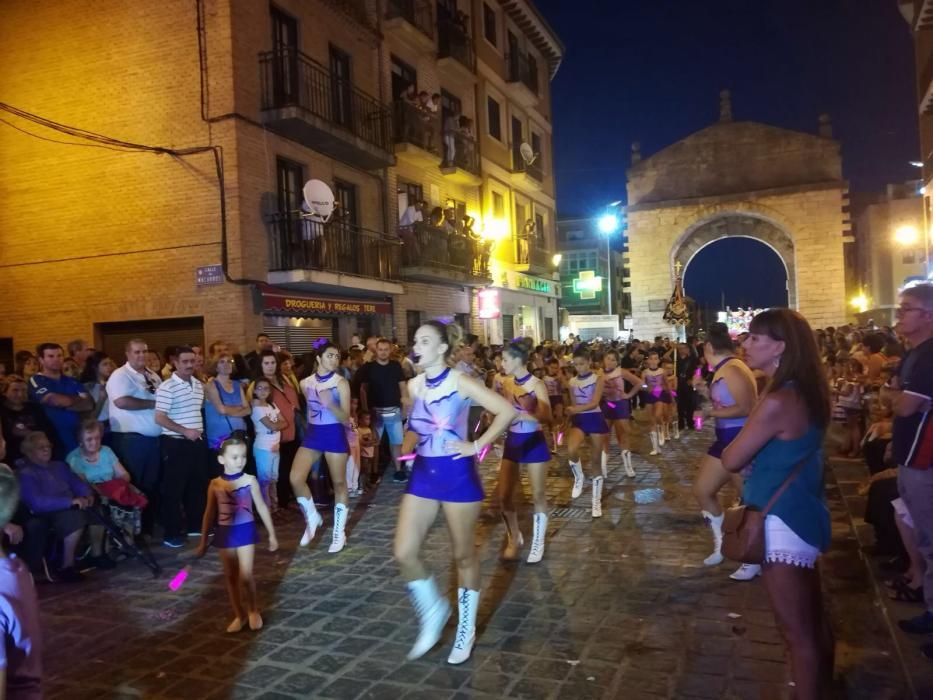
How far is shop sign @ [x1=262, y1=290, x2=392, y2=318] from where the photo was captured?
13766mm

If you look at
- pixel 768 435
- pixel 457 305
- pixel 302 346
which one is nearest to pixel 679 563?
pixel 768 435

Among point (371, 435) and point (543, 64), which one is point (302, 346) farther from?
point (543, 64)

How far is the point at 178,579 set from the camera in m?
6.29

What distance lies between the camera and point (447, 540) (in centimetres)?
726

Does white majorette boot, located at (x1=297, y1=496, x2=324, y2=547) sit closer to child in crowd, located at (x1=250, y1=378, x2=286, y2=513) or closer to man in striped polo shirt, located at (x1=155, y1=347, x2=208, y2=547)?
child in crowd, located at (x1=250, y1=378, x2=286, y2=513)

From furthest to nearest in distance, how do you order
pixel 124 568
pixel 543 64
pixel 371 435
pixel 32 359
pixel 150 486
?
pixel 543 64 < pixel 371 435 < pixel 32 359 < pixel 150 486 < pixel 124 568

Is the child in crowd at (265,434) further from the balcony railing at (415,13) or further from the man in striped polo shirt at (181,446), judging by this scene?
the balcony railing at (415,13)

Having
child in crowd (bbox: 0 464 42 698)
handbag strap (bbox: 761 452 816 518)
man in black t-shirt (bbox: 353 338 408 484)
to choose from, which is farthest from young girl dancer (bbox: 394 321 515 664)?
man in black t-shirt (bbox: 353 338 408 484)

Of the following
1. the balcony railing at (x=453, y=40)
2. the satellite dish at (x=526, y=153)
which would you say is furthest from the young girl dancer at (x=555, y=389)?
the satellite dish at (x=526, y=153)

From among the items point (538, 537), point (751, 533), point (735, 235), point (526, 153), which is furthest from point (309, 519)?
point (735, 235)

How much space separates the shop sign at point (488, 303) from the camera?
23.5 meters

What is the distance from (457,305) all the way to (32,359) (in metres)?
14.3

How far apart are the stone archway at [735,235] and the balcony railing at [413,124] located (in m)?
20.1

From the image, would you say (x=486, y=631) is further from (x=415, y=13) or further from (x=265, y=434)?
(x=415, y=13)
